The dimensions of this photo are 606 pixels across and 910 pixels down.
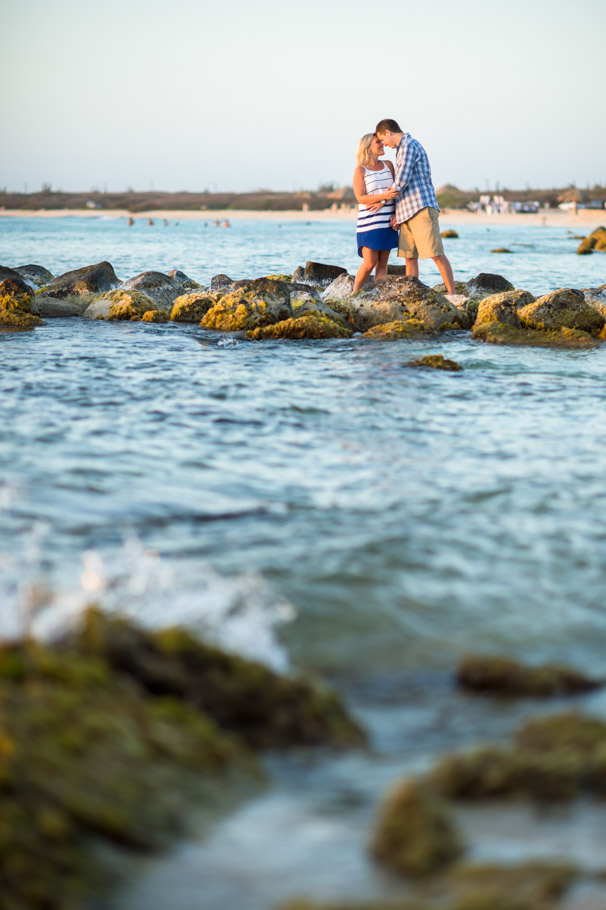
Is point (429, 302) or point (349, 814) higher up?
point (429, 302)

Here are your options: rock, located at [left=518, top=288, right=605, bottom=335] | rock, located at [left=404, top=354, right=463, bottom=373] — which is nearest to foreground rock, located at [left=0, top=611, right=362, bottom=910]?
rock, located at [left=404, top=354, right=463, bottom=373]

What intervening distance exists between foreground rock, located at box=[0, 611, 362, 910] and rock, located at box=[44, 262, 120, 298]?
47.8ft

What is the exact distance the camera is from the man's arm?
12.1 meters

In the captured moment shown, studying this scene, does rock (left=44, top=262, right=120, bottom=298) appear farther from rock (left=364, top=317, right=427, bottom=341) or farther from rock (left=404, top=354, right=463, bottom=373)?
rock (left=404, top=354, right=463, bottom=373)

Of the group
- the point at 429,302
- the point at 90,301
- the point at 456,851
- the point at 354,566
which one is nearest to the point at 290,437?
the point at 354,566

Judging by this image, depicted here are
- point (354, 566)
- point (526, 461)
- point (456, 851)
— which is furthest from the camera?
point (526, 461)

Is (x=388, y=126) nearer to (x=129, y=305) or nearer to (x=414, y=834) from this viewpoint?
(x=129, y=305)

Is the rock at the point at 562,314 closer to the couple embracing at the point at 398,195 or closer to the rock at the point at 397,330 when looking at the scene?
the rock at the point at 397,330

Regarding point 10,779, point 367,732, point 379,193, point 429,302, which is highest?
point 379,193

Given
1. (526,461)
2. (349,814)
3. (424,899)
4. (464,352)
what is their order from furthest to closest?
(464,352) → (526,461) → (349,814) → (424,899)

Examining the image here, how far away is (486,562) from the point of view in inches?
181

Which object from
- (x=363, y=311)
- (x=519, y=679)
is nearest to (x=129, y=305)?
(x=363, y=311)

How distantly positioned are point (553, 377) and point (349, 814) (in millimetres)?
8522

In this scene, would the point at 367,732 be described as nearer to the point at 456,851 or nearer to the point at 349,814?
the point at 349,814
